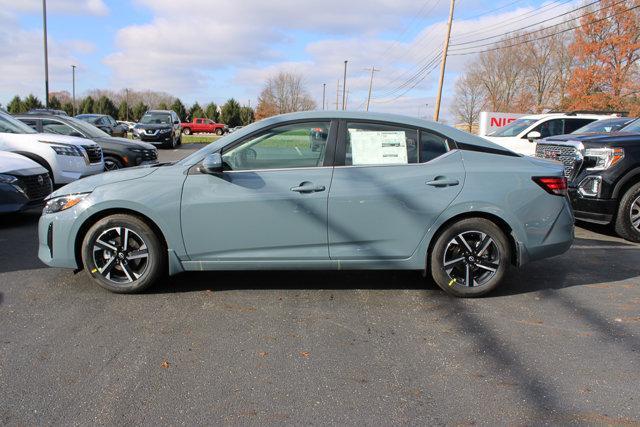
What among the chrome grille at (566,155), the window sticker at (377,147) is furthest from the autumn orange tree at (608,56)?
the window sticker at (377,147)

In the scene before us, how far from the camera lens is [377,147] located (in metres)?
4.41

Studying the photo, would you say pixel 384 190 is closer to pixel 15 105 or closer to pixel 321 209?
pixel 321 209

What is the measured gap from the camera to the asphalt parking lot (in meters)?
2.75

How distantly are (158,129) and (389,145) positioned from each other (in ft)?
68.9

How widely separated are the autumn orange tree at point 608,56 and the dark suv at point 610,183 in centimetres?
3585

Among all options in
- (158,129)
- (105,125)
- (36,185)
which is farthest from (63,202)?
(158,129)

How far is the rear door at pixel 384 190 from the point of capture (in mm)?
4258

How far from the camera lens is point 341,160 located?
4344mm

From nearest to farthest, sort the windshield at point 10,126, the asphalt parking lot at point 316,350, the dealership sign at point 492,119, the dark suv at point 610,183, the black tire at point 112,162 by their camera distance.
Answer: the asphalt parking lot at point 316,350 → the dark suv at point 610,183 → the windshield at point 10,126 → the black tire at point 112,162 → the dealership sign at point 492,119

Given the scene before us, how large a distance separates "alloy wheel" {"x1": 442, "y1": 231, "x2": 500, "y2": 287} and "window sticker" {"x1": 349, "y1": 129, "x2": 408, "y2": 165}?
86cm

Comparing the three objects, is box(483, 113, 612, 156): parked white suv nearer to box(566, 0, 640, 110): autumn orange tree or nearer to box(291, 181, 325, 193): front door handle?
box(291, 181, 325, 193): front door handle

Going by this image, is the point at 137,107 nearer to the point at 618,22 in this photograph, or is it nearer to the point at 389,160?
the point at 618,22

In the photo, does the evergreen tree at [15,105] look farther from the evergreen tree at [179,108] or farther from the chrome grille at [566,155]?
the chrome grille at [566,155]

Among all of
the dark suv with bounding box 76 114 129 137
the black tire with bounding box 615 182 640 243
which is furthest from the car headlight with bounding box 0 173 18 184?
the dark suv with bounding box 76 114 129 137
